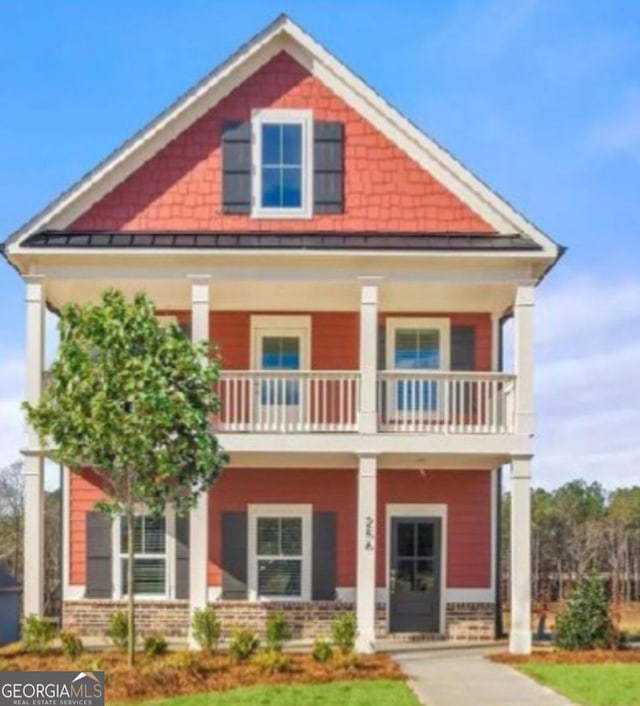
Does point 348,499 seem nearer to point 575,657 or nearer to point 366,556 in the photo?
point 366,556

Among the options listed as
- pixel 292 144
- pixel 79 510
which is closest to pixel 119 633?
pixel 79 510

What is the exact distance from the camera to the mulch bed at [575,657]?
1483 centimetres

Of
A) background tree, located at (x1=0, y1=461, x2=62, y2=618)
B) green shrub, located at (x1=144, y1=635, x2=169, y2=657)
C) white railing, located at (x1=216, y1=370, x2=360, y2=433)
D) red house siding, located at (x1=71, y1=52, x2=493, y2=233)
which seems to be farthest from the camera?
background tree, located at (x1=0, y1=461, x2=62, y2=618)

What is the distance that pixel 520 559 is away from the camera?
16.2 metres

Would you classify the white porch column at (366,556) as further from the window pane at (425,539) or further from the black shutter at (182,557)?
the black shutter at (182,557)

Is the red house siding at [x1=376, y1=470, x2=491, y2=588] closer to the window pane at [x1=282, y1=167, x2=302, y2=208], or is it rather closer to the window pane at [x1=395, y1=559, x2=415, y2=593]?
the window pane at [x1=395, y1=559, x2=415, y2=593]

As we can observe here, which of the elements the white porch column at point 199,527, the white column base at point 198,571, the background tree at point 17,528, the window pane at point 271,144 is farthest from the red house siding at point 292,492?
the background tree at point 17,528

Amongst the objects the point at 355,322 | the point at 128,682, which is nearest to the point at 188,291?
the point at 355,322

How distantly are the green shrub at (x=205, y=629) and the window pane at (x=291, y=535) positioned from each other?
3.22m

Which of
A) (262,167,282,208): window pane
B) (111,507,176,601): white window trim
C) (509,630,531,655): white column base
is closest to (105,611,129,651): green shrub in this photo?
(111,507,176,601): white window trim

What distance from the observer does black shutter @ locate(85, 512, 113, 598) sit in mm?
18547

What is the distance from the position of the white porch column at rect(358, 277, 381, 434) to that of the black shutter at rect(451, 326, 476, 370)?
2921mm

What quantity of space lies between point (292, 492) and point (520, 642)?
4882 mm

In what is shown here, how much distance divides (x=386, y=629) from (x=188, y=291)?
6.58 meters
